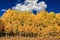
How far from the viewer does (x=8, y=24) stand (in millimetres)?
62969

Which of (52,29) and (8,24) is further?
(8,24)

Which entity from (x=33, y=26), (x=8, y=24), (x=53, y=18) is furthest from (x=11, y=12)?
(x=53, y=18)

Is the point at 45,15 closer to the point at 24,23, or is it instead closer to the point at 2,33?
the point at 24,23

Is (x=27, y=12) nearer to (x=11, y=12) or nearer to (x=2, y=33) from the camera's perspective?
(x=11, y=12)

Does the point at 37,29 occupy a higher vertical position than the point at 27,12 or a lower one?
lower

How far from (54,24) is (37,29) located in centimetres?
534

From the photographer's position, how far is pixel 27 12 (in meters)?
68.4

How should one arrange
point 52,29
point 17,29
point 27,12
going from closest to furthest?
point 52,29
point 17,29
point 27,12

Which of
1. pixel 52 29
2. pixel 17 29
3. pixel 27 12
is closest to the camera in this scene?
pixel 52 29

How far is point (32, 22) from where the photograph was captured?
62375 mm

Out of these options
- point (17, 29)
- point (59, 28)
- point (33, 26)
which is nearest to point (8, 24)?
point (17, 29)

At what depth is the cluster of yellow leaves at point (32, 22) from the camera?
2377 inches

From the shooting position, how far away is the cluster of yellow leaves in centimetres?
6038

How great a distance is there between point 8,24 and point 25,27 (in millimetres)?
5243
